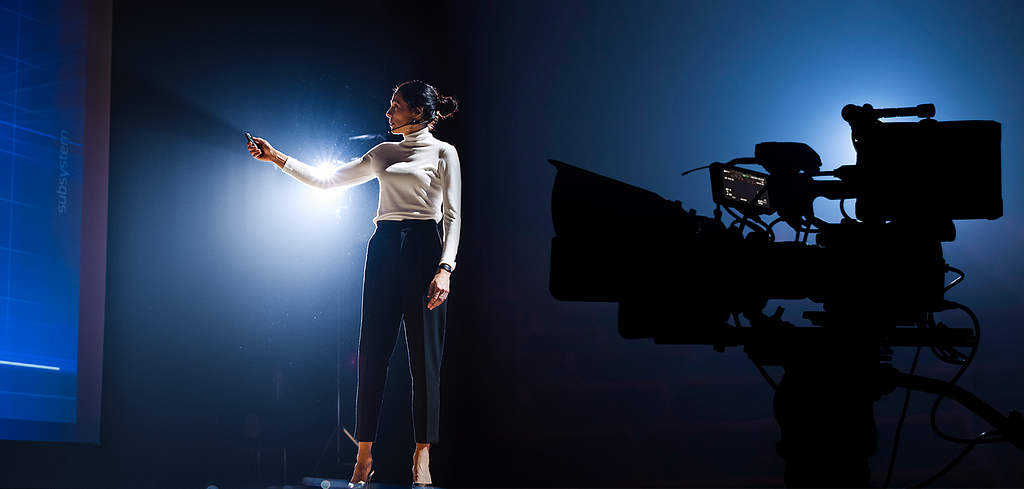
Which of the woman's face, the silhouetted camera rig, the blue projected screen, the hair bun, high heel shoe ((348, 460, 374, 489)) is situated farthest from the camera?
the hair bun

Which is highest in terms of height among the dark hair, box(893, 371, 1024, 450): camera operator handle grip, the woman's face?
the dark hair

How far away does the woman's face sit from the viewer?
1.89 m

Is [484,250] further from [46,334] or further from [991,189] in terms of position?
[991,189]

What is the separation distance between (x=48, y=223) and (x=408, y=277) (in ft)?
3.37

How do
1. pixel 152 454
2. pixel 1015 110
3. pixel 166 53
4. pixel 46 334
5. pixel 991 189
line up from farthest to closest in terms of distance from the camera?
pixel 1015 110, pixel 166 53, pixel 152 454, pixel 46 334, pixel 991 189

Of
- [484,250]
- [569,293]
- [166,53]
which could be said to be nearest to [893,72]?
[484,250]

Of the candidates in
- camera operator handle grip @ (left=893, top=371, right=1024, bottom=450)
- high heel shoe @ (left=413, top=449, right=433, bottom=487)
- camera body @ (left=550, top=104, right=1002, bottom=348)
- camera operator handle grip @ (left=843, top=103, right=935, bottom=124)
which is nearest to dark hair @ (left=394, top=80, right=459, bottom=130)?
camera body @ (left=550, top=104, right=1002, bottom=348)

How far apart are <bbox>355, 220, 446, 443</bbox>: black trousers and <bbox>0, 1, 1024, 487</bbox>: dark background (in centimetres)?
7

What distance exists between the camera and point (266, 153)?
1.80 meters

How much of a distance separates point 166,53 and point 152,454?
1254 millimetres

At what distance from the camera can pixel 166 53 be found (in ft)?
5.87

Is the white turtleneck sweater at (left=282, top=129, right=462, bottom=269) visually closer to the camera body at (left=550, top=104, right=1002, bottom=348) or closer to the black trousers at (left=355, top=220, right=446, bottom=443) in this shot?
the black trousers at (left=355, top=220, right=446, bottom=443)

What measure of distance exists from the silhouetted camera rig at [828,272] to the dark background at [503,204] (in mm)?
994

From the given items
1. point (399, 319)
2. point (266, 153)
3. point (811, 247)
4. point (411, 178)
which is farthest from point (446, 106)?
point (811, 247)
